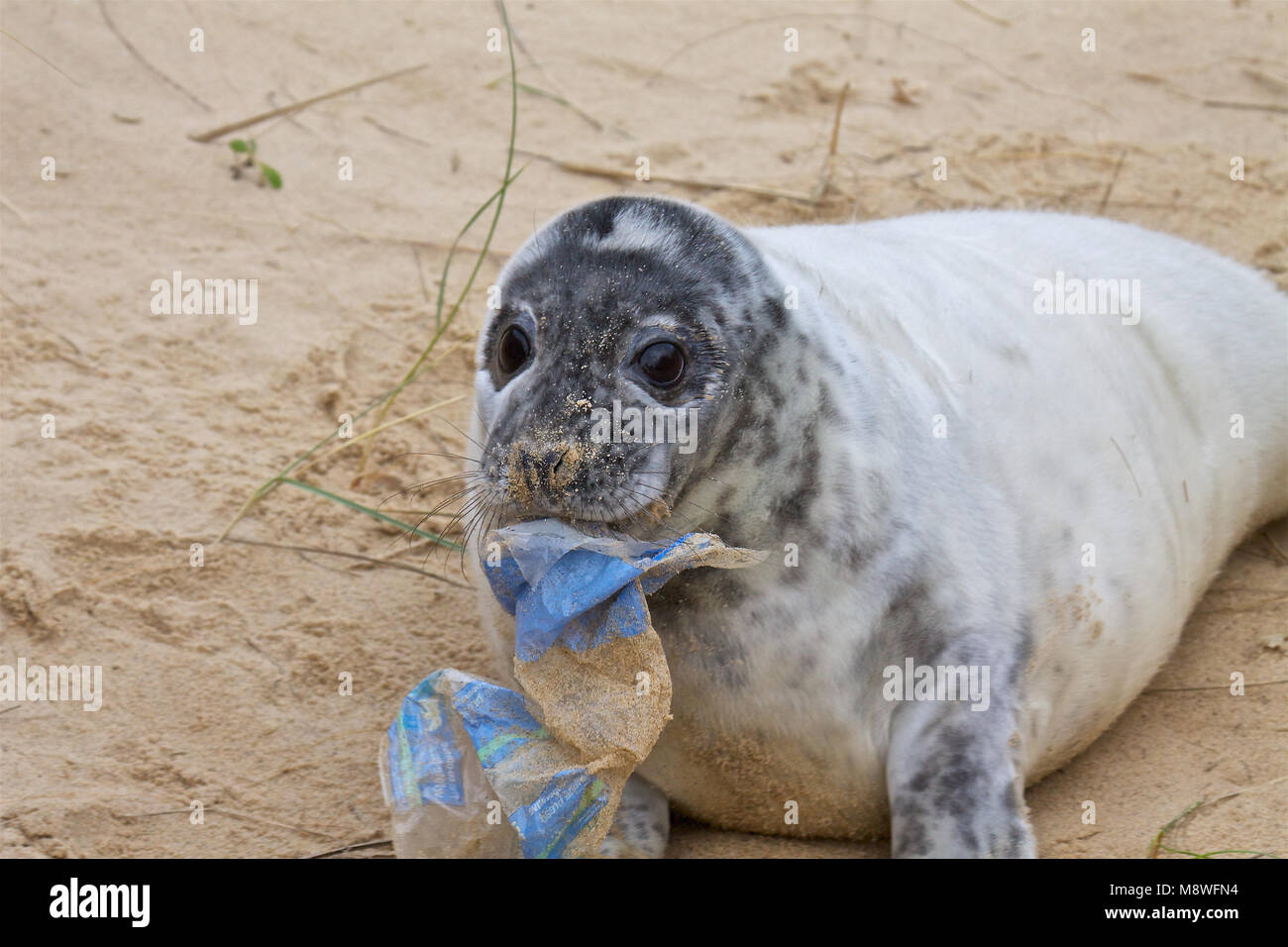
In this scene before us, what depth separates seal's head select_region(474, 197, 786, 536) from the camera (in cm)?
235

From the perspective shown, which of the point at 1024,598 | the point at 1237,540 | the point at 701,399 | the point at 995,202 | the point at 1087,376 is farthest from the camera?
the point at 995,202

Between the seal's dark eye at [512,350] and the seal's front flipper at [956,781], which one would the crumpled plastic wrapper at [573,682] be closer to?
the seal's dark eye at [512,350]

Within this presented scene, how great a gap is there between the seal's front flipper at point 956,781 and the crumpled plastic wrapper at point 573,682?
1.44ft

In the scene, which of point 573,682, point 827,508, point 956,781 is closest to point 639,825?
point 573,682

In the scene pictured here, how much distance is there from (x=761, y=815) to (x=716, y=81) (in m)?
4.34

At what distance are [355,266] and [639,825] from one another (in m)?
2.64

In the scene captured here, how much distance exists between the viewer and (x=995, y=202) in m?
5.39

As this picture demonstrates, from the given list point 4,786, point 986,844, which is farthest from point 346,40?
point 986,844

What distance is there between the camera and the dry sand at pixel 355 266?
9.84 feet

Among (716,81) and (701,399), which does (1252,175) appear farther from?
(701,399)

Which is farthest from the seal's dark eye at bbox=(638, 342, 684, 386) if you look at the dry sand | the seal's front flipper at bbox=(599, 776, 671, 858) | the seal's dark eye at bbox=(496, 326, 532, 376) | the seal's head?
the dry sand

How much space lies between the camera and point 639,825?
279cm

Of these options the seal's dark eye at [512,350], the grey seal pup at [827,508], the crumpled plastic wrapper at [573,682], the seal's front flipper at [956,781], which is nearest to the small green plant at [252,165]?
the grey seal pup at [827,508]

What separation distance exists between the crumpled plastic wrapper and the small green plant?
2995 mm
